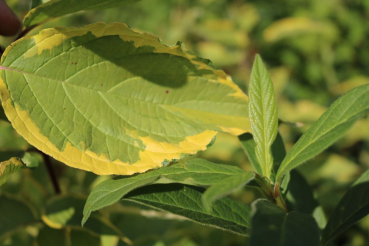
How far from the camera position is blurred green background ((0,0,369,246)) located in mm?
1266

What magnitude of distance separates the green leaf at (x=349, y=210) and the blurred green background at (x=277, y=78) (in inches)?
8.0

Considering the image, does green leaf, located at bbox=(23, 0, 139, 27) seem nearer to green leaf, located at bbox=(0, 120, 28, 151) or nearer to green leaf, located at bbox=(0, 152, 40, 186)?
green leaf, located at bbox=(0, 152, 40, 186)

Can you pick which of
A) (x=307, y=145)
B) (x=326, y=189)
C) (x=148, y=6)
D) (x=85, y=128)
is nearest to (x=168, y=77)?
(x=85, y=128)

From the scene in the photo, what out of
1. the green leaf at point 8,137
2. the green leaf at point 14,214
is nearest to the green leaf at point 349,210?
the green leaf at point 14,214

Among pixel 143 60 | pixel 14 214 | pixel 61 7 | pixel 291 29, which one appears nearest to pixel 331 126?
pixel 143 60

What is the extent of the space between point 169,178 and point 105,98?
0.24 metres

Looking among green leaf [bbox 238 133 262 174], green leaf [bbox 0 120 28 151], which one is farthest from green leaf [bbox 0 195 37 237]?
green leaf [bbox 238 133 262 174]

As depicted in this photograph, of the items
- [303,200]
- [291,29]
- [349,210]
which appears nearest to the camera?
[349,210]

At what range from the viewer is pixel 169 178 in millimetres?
656

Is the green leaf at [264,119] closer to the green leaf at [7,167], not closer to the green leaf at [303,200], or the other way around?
the green leaf at [303,200]

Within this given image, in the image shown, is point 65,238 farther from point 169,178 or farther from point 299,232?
point 299,232

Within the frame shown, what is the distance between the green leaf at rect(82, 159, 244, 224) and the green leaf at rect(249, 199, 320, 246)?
94 millimetres

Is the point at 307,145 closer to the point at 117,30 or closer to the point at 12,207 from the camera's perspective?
the point at 117,30

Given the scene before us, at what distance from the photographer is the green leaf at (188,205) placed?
696mm
